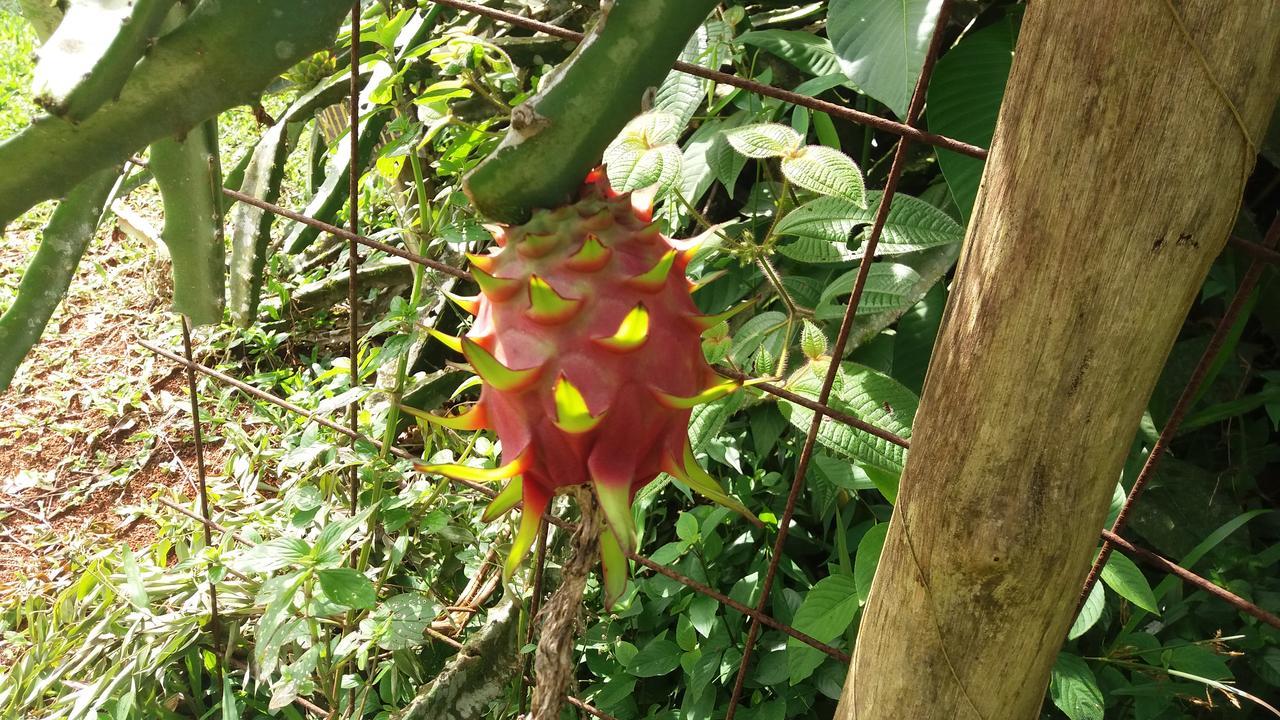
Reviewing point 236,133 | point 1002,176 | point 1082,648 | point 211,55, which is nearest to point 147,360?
point 236,133

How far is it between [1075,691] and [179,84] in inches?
36.8

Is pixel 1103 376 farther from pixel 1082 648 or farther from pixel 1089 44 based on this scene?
pixel 1082 648

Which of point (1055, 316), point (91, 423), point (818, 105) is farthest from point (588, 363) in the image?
point (91, 423)

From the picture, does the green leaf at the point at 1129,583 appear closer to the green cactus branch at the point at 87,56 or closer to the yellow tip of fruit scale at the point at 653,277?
the yellow tip of fruit scale at the point at 653,277

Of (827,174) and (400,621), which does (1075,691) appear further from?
(400,621)

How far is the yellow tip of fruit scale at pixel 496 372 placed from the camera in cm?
51

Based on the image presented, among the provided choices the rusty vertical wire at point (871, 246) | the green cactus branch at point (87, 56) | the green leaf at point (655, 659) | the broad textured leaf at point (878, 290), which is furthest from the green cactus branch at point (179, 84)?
the green leaf at point (655, 659)

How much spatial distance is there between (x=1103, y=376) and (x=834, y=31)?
47 centimetres

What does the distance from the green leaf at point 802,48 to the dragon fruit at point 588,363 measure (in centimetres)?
60

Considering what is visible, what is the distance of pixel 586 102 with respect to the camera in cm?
55

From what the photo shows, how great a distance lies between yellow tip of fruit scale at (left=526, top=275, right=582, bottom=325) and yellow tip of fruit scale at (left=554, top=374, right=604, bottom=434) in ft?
0.12

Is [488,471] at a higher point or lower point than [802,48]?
lower

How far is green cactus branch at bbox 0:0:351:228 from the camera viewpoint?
0.63m

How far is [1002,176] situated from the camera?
560 millimetres
